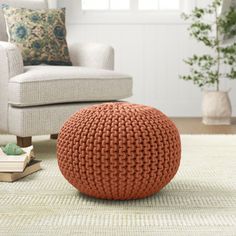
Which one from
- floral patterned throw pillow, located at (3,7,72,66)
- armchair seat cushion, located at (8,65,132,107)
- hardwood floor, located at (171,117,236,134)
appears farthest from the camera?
hardwood floor, located at (171,117,236,134)

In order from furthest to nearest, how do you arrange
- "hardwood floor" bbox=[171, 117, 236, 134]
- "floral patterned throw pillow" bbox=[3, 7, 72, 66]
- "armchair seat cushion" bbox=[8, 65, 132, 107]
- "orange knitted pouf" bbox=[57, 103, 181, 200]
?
"hardwood floor" bbox=[171, 117, 236, 134] < "floral patterned throw pillow" bbox=[3, 7, 72, 66] < "armchair seat cushion" bbox=[8, 65, 132, 107] < "orange knitted pouf" bbox=[57, 103, 181, 200]

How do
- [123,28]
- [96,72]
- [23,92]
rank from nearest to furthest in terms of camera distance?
[23,92], [96,72], [123,28]

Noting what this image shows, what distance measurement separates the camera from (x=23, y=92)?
2.84m

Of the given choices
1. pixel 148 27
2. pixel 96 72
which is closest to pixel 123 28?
pixel 148 27

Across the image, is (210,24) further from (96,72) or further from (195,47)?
(96,72)

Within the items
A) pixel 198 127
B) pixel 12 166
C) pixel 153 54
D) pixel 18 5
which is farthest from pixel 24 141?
pixel 153 54

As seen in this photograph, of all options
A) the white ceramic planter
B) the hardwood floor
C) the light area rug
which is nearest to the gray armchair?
the light area rug

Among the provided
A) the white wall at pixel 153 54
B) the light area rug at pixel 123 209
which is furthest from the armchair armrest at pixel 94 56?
the white wall at pixel 153 54

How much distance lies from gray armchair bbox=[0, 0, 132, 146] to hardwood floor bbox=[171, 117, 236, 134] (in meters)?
1.12

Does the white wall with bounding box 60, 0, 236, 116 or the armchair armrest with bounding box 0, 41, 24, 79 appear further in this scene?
the white wall with bounding box 60, 0, 236, 116

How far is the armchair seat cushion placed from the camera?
9.38 ft

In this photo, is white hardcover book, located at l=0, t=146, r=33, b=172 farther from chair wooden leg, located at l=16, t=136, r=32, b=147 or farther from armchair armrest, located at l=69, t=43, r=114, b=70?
armchair armrest, located at l=69, t=43, r=114, b=70

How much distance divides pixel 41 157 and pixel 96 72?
1.78 feet

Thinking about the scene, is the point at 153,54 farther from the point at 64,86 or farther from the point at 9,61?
the point at 9,61
